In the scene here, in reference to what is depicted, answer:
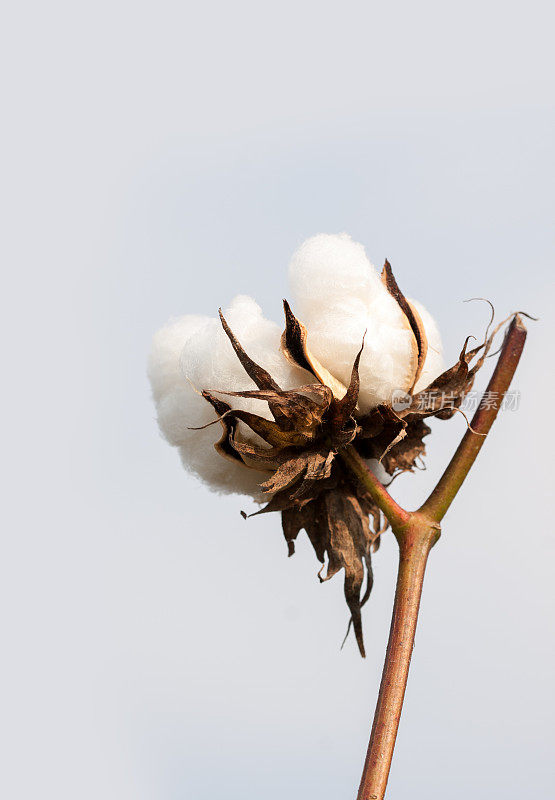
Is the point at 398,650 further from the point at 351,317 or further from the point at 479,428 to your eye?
the point at 351,317

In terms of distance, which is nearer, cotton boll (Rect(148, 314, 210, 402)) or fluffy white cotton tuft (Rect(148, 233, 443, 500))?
fluffy white cotton tuft (Rect(148, 233, 443, 500))

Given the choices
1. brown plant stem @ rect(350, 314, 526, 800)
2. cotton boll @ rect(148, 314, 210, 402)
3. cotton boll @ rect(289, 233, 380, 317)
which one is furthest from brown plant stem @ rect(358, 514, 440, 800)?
cotton boll @ rect(148, 314, 210, 402)

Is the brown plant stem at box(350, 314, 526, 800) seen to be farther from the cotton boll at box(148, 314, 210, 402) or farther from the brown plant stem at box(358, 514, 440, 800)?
the cotton boll at box(148, 314, 210, 402)

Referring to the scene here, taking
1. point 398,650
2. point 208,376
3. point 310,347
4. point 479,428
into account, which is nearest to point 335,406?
point 310,347

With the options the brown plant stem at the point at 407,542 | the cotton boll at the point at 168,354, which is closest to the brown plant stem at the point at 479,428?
the brown plant stem at the point at 407,542

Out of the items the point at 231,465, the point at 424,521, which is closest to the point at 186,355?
the point at 231,465

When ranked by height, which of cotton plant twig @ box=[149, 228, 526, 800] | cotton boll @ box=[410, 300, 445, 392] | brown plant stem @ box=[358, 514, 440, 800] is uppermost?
cotton boll @ box=[410, 300, 445, 392]
